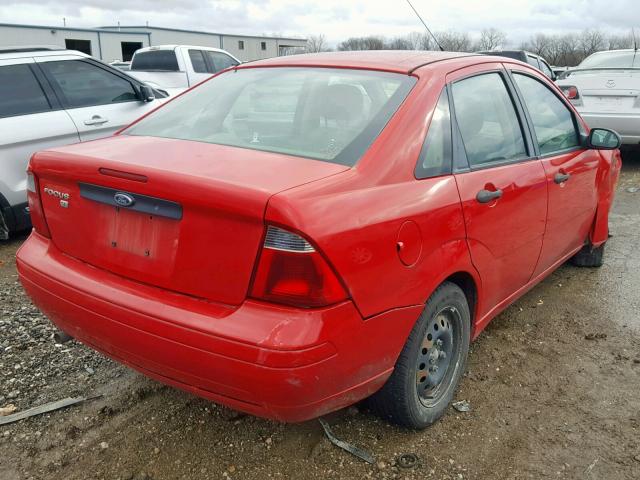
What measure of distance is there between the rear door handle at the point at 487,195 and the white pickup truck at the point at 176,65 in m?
→ 9.70

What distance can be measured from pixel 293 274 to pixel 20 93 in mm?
4535

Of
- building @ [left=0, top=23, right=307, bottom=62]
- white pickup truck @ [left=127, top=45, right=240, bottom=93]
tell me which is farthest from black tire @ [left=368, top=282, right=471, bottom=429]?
building @ [left=0, top=23, right=307, bottom=62]

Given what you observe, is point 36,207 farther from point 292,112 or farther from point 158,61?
point 158,61

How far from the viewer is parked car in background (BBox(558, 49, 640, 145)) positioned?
798 cm

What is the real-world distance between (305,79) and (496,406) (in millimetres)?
1832

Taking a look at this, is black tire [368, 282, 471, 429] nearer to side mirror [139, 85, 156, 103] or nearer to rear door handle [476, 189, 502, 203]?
rear door handle [476, 189, 502, 203]

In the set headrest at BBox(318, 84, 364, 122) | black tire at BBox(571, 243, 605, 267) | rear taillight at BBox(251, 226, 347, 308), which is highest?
headrest at BBox(318, 84, 364, 122)

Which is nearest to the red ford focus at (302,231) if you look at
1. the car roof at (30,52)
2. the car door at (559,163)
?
the car door at (559,163)

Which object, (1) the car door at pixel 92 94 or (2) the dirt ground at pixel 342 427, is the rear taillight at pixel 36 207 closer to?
(2) the dirt ground at pixel 342 427

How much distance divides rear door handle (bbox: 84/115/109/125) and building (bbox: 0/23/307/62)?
30.8 metres

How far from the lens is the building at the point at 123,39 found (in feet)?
115

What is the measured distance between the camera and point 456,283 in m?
2.75

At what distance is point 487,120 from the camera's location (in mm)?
2988

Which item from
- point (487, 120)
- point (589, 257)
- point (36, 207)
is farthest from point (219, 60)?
point (36, 207)
